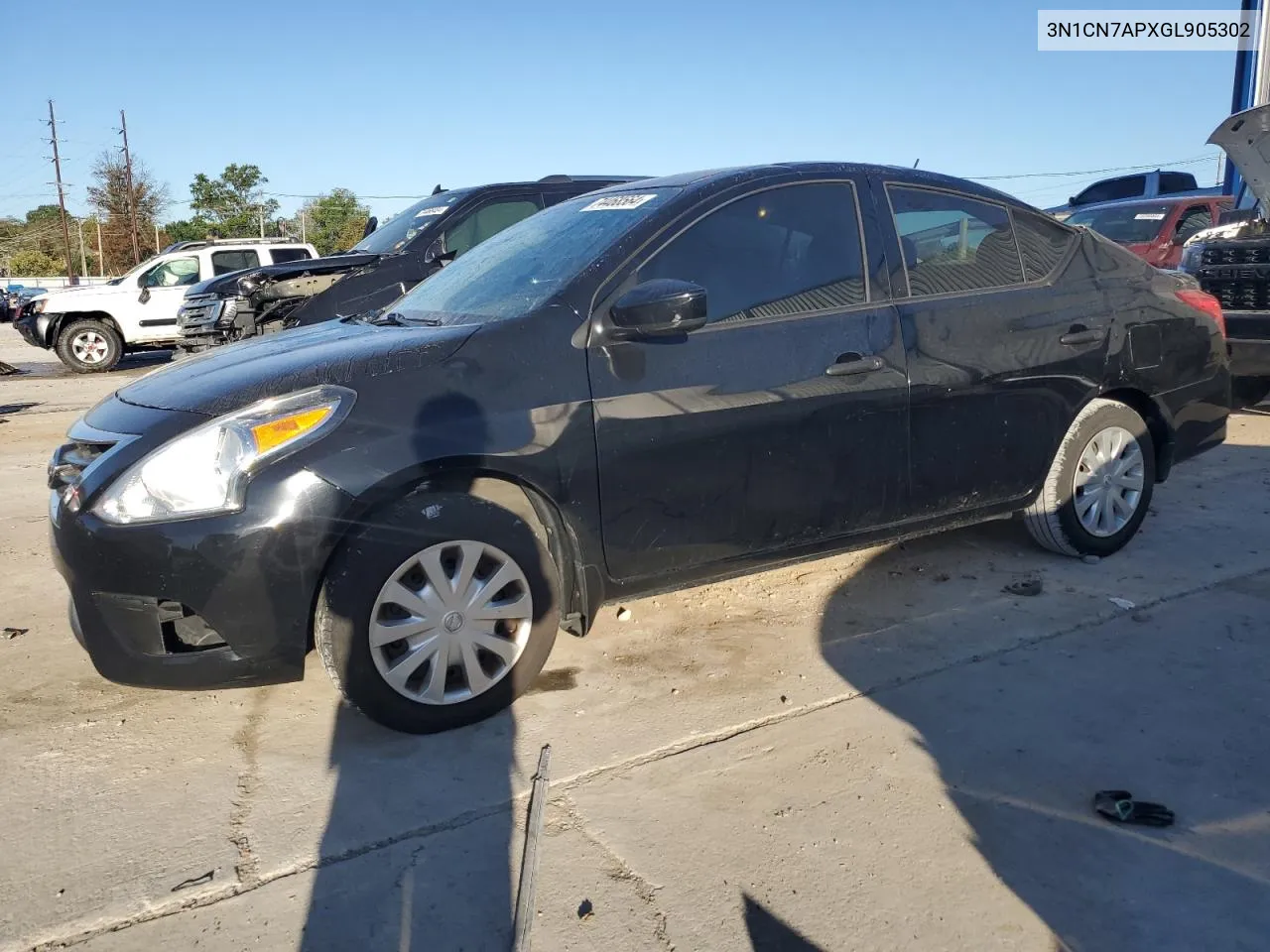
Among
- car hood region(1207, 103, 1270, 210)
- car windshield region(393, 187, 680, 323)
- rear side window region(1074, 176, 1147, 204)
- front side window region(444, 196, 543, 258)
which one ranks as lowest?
car windshield region(393, 187, 680, 323)

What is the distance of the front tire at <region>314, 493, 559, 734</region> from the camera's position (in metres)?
2.89

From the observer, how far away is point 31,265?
2717 inches

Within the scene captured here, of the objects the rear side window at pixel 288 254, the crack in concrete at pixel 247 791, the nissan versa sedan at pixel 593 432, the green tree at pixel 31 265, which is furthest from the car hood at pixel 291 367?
the green tree at pixel 31 265

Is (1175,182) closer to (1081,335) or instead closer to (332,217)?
(1081,335)

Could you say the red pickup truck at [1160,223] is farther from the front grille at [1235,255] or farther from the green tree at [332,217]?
the green tree at [332,217]

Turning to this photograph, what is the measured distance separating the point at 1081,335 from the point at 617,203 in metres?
2.11

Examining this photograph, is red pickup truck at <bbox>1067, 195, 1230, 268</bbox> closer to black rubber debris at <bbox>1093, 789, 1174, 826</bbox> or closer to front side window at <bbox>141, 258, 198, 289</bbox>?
black rubber debris at <bbox>1093, 789, 1174, 826</bbox>

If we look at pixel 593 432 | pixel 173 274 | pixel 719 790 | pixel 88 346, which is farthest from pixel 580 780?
pixel 88 346

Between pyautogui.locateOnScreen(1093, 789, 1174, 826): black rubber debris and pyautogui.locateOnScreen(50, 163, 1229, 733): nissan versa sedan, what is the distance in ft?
4.49

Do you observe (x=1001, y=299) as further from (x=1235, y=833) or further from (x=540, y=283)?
(x=1235, y=833)

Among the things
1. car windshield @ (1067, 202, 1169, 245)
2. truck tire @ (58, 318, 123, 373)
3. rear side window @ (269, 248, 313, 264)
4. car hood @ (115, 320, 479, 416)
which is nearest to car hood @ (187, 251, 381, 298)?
car hood @ (115, 320, 479, 416)

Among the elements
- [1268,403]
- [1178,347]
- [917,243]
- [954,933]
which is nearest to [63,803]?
[954,933]

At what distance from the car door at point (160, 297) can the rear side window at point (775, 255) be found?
534 inches

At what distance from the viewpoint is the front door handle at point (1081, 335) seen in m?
4.27
